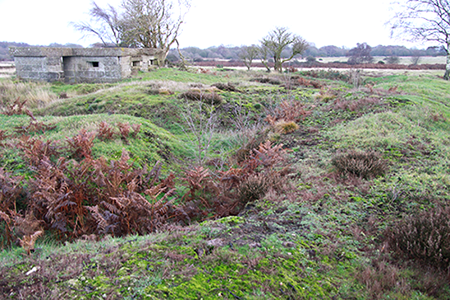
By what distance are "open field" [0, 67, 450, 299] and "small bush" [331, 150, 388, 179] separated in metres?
0.02

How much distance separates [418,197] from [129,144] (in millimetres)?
5271

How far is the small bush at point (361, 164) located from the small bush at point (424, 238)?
1473 millimetres

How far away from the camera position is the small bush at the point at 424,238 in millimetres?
2395

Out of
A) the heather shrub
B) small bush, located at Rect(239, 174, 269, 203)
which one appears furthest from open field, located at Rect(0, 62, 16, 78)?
small bush, located at Rect(239, 174, 269, 203)

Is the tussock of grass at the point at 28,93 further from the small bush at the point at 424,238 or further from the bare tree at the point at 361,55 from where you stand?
the bare tree at the point at 361,55

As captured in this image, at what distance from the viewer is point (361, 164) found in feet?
14.2

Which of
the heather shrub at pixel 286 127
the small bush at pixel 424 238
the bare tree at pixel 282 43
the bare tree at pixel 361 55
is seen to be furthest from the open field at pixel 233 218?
the bare tree at pixel 361 55

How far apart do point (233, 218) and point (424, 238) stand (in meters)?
1.94

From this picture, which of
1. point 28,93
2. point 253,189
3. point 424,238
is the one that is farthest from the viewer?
point 28,93

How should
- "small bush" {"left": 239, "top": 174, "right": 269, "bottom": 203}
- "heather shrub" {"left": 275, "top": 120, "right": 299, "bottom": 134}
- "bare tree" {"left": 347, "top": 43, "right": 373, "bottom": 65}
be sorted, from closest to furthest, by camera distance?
"small bush" {"left": 239, "top": 174, "right": 269, "bottom": 203} → "heather shrub" {"left": 275, "top": 120, "right": 299, "bottom": 134} → "bare tree" {"left": 347, "top": 43, "right": 373, "bottom": 65}

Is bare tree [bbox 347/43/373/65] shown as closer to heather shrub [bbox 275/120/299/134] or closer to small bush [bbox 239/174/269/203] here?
heather shrub [bbox 275/120/299/134]

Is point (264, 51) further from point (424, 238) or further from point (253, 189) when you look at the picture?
point (424, 238)

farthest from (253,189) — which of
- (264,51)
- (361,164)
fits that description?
(264,51)

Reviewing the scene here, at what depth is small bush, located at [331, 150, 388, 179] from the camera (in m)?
4.30
